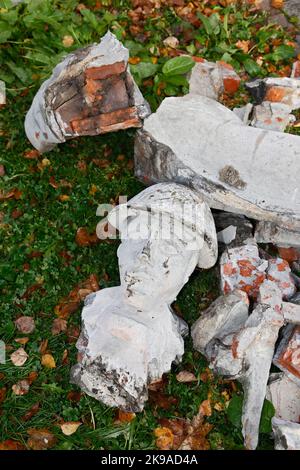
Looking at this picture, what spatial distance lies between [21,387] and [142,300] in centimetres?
104

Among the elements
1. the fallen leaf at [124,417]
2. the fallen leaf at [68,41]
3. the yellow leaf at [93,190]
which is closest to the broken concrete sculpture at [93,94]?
the yellow leaf at [93,190]

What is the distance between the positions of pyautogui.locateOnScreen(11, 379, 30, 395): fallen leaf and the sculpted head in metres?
0.96

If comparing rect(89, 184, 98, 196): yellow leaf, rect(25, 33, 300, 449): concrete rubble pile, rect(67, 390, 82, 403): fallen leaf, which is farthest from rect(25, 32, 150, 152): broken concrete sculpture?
rect(67, 390, 82, 403): fallen leaf

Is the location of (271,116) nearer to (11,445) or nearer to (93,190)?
(93,190)

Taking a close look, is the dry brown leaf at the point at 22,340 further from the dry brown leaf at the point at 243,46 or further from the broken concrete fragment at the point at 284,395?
the dry brown leaf at the point at 243,46

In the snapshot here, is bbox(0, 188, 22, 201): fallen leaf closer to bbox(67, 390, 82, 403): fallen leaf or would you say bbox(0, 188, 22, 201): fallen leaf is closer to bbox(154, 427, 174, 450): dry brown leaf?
bbox(67, 390, 82, 403): fallen leaf

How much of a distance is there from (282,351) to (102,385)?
114 cm

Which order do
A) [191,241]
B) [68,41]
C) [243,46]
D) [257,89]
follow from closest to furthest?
1. [191,241]
2. [257,89]
3. [68,41]
4. [243,46]

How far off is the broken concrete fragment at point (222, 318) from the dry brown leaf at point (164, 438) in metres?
0.56

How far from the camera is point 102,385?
308 cm

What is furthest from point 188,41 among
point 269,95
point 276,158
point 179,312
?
point 179,312

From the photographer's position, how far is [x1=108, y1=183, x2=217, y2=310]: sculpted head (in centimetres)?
294

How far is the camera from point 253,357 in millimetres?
3129

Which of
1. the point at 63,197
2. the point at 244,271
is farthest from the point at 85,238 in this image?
the point at 244,271
